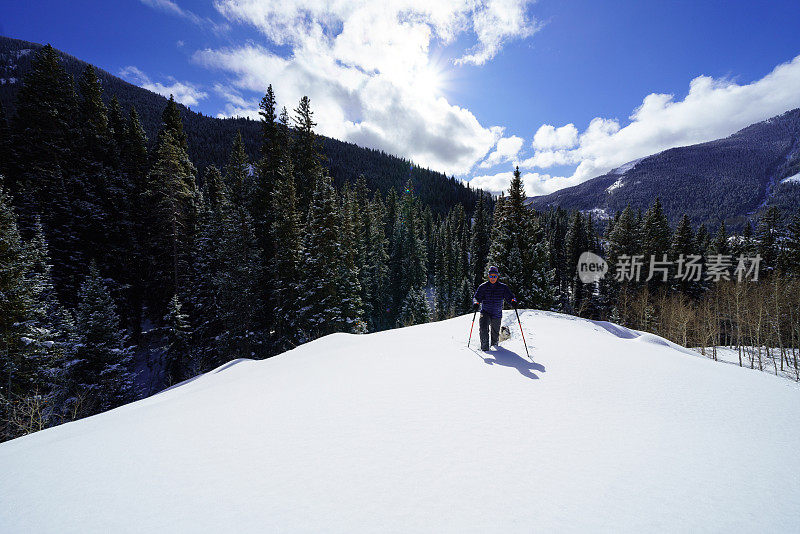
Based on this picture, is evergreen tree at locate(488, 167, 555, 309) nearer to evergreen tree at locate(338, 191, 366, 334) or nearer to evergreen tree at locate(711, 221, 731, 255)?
evergreen tree at locate(338, 191, 366, 334)

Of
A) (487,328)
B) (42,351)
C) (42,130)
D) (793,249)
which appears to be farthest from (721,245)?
(42,130)

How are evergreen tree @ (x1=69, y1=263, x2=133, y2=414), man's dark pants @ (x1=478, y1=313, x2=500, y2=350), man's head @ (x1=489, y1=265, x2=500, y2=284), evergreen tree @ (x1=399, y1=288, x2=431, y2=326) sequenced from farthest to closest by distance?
evergreen tree @ (x1=399, y1=288, x2=431, y2=326) < evergreen tree @ (x1=69, y1=263, x2=133, y2=414) < man's dark pants @ (x1=478, y1=313, x2=500, y2=350) < man's head @ (x1=489, y1=265, x2=500, y2=284)

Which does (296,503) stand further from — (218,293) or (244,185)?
(244,185)

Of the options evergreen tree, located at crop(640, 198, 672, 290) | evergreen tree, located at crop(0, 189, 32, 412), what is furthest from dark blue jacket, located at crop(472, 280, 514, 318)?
evergreen tree, located at crop(640, 198, 672, 290)

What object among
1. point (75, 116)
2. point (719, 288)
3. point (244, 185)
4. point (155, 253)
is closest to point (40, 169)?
point (75, 116)

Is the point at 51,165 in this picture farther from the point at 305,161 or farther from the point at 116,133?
the point at 305,161

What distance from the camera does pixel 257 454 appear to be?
12.0ft

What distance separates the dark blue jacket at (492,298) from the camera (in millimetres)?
8680

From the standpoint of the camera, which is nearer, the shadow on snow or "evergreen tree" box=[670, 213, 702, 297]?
the shadow on snow

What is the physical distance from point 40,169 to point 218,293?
657 inches

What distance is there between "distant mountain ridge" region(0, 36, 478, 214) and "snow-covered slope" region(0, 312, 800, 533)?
4789 inches

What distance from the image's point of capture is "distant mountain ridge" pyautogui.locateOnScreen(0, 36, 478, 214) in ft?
375

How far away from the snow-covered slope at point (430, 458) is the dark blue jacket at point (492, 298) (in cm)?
246

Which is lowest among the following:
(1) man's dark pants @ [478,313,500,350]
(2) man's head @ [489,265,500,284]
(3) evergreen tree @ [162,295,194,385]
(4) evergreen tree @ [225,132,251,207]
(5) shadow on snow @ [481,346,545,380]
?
(3) evergreen tree @ [162,295,194,385]
